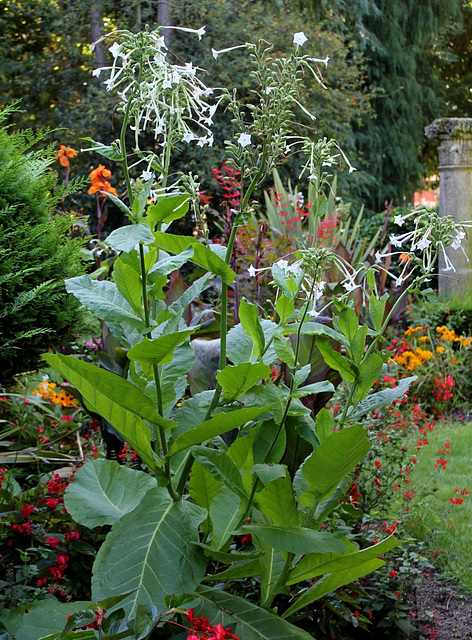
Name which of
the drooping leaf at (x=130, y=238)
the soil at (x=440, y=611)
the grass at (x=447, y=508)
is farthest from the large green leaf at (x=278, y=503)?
the grass at (x=447, y=508)

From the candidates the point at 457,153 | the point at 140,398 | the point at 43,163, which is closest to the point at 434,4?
the point at 457,153

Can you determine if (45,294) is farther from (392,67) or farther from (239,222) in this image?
(392,67)

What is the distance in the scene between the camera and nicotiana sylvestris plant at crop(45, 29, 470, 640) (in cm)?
139

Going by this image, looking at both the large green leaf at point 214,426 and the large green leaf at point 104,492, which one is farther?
the large green leaf at point 104,492

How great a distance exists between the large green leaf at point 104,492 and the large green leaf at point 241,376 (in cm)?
41

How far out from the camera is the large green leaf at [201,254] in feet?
4.86

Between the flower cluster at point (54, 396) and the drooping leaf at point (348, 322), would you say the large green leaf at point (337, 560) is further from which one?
the flower cluster at point (54, 396)

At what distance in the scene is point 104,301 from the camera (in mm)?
1512

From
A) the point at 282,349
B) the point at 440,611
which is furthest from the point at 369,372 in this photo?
the point at 440,611

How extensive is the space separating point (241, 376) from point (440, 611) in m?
1.52

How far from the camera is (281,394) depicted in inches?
62.8

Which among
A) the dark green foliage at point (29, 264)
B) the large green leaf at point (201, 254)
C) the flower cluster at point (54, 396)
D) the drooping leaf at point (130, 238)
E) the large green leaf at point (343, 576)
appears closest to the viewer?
the drooping leaf at point (130, 238)

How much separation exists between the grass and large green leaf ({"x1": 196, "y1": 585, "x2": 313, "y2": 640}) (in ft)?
→ 4.27

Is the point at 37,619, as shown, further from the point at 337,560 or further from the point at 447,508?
the point at 447,508
